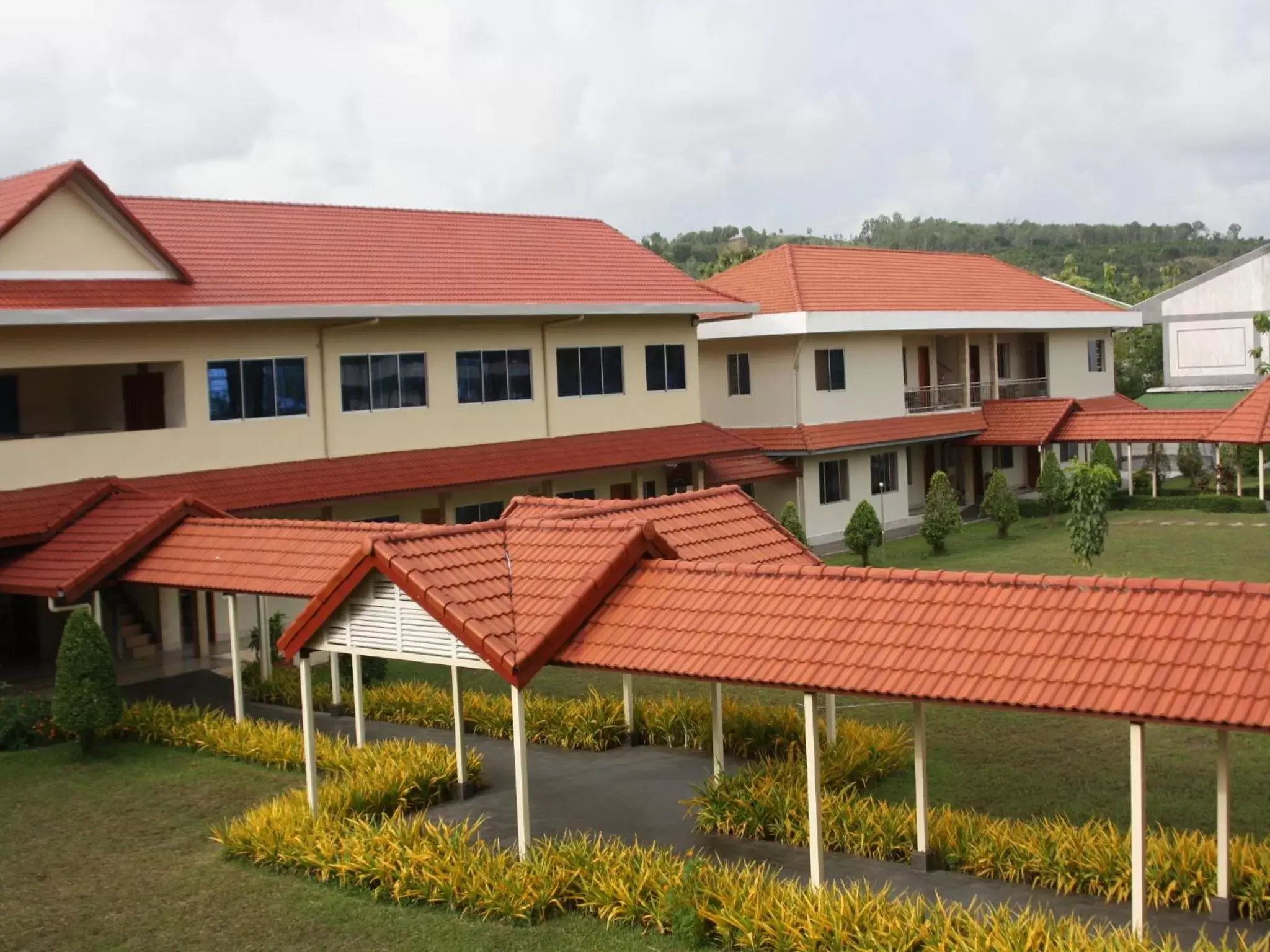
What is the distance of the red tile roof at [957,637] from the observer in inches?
417

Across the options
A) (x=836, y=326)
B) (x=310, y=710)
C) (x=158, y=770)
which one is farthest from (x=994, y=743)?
(x=836, y=326)

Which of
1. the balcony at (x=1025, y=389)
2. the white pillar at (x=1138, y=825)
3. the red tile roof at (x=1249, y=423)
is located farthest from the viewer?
the balcony at (x=1025, y=389)

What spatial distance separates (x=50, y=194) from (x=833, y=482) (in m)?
21.0

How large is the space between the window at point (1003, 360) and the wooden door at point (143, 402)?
28.9 meters

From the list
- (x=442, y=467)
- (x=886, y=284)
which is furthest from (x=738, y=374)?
(x=442, y=467)

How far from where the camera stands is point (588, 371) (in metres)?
31.3

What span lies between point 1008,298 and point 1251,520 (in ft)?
36.6

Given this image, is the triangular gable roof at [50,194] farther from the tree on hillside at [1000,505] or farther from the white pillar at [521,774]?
the tree on hillside at [1000,505]

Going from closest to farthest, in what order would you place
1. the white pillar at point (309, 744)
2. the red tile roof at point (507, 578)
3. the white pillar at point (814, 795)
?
the white pillar at point (814, 795)
the red tile roof at point (507, 578)
the white pillar at point (309, 744)

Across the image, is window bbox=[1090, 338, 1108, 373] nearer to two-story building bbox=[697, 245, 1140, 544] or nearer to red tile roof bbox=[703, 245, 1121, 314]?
two-story building bbox=[697, 245, 1140, 544]

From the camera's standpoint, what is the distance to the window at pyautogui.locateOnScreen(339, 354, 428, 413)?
2669 cm

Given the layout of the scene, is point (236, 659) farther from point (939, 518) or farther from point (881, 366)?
point (881, 366)

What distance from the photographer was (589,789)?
1570 cm

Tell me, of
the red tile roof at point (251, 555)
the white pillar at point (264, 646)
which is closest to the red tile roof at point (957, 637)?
the red tile roof at point (251, 555)
